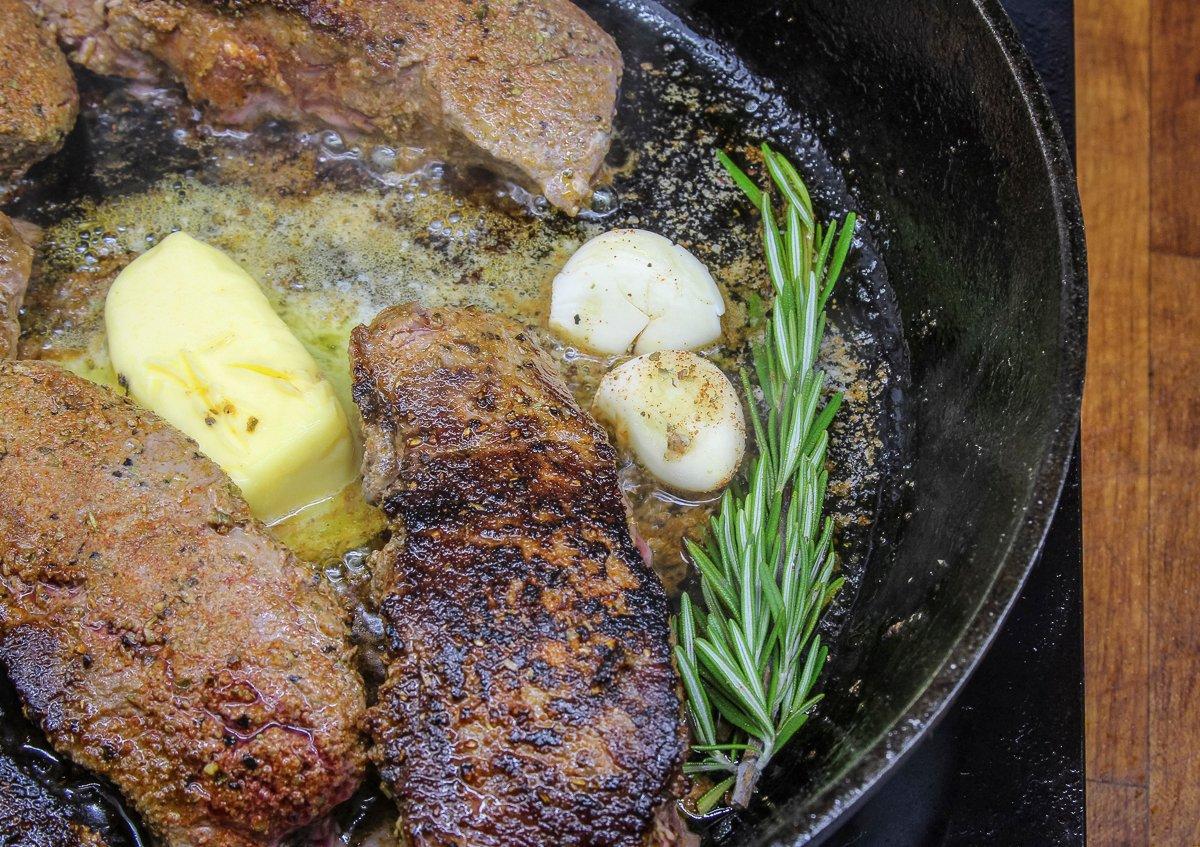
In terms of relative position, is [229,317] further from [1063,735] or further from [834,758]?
[1063,735]

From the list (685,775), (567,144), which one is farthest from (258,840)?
(567,144)

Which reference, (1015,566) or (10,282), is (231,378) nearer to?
(10,282)

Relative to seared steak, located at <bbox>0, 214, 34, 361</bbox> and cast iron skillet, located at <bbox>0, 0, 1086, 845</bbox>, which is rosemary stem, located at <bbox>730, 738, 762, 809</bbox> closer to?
cast iron skillet, located at <bbox>0, 0, 1086, 845</bbox>

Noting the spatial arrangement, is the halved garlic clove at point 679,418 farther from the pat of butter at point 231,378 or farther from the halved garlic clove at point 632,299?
the pat of butter at point 231,378

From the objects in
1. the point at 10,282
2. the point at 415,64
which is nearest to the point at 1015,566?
the point at 415,64

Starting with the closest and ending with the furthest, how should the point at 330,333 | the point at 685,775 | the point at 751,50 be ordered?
the point at 685,775 < the point at 330,333 < the point at 751,50

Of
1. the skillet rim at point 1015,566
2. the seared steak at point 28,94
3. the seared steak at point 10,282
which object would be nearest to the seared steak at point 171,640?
the seared steak at point 10,282

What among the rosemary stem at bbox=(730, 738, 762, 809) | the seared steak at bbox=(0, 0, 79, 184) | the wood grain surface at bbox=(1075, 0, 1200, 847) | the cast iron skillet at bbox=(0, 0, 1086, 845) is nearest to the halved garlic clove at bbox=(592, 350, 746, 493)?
the cast iron skillet at bbox=(0, 0, 1086, 845)
